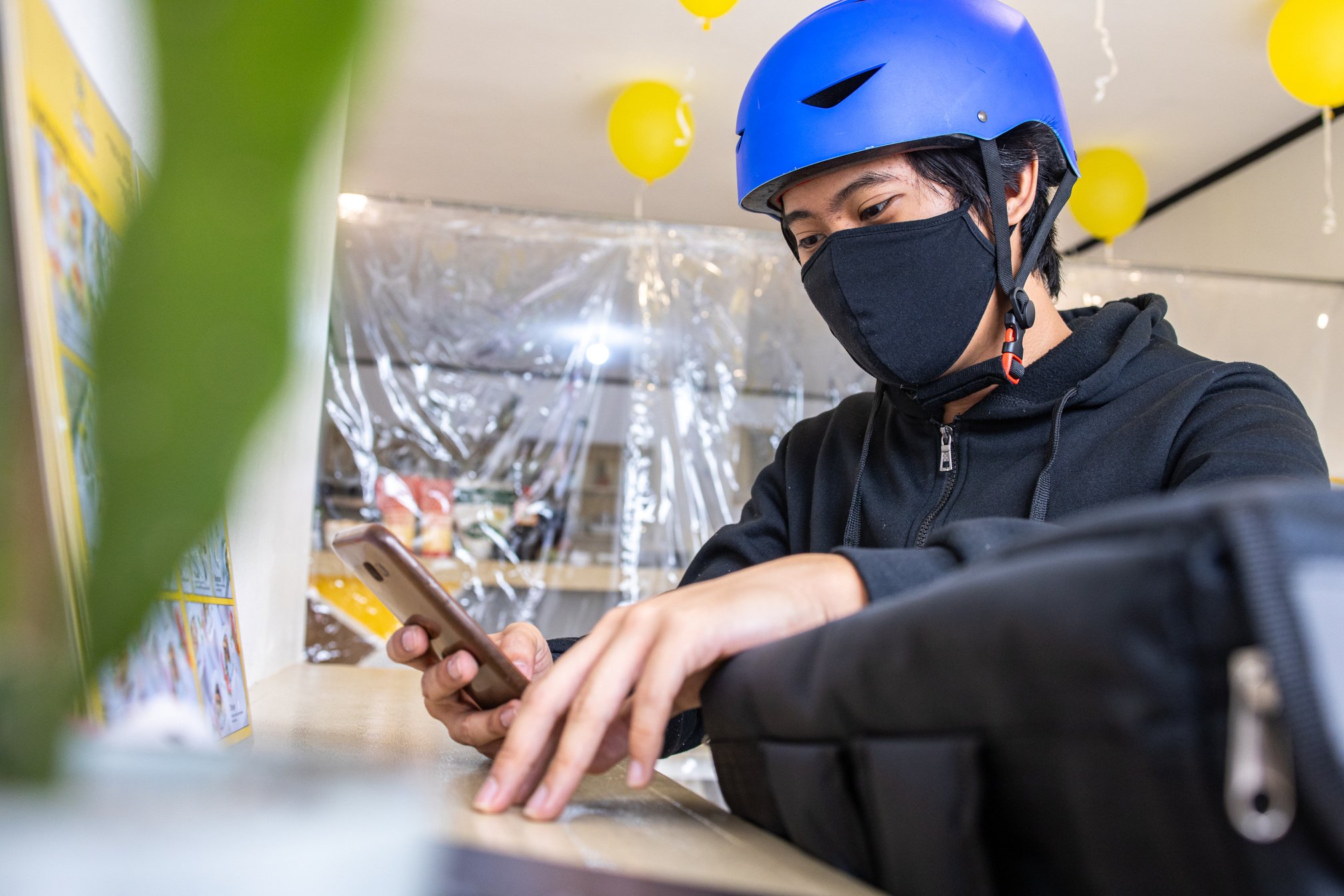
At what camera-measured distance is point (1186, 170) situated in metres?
3.66

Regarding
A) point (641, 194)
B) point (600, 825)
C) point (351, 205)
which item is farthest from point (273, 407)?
point (641, 194)

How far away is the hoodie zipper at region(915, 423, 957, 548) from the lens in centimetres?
105

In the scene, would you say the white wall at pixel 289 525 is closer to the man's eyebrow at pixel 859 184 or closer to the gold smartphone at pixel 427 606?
the gold smartphone at pixel 427 606

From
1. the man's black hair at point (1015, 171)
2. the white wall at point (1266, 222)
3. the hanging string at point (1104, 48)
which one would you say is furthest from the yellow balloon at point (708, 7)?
the white wall at point (1266, 222)

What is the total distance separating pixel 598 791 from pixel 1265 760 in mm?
378

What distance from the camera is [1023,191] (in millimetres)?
1120

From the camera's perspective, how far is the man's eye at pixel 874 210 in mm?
1027

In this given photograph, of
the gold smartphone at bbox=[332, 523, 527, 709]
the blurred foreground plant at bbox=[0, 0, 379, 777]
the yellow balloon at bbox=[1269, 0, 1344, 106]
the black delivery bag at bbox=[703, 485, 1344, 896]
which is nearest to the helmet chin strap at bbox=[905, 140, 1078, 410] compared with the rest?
the gold smartphone at bbox=[332, 523, 527, 709]

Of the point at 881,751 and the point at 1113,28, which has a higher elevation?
the point at 1113,28

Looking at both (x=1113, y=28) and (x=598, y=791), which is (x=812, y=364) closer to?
(x=1113, y=28)

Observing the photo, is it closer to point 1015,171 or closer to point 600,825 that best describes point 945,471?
point 1015,171

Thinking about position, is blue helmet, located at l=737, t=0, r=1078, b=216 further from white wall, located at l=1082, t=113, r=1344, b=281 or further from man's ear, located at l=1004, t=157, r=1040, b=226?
white wall, located at l=1082, t=113, r=1344, b=281

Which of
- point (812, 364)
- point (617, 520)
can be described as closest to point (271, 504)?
point (617, 520)

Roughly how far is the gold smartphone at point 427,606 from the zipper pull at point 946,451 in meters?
0.61
